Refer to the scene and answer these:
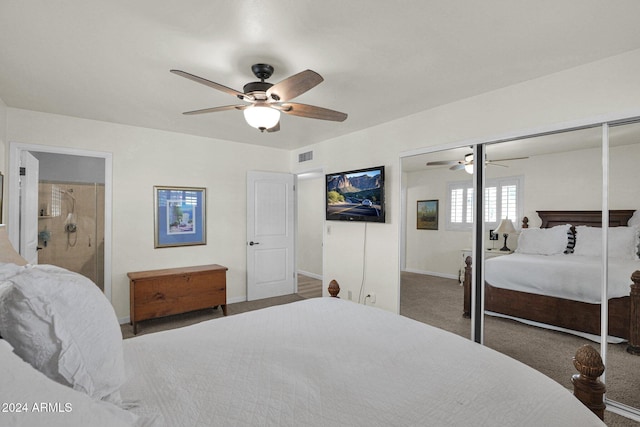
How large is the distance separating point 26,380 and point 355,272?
12.2 ft

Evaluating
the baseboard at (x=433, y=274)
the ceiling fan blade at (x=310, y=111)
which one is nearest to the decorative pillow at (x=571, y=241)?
the baseboard at (x=433, y=274)

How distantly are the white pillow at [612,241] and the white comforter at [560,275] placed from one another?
43 mm

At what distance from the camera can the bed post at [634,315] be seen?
84.0 inches

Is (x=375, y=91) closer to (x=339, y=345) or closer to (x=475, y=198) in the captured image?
(x=475, y=198)

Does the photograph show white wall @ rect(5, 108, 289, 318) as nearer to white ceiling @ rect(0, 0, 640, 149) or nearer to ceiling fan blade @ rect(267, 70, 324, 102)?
white ceiling @ rect(0, 0, 640, 149)

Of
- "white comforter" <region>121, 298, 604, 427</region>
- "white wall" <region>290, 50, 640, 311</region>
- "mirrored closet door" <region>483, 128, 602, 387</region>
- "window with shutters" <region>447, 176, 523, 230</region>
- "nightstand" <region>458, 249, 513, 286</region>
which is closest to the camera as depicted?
"white comforter" <region>121, 298, 604, 427</region>

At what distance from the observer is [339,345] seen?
1608 mm

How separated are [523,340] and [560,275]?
63cm

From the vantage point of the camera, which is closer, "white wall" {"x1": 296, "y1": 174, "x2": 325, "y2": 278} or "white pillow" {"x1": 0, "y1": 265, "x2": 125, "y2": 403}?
"white pillow" {"x1": 0, "y1": 265, "x2": 125, "y2": 403}

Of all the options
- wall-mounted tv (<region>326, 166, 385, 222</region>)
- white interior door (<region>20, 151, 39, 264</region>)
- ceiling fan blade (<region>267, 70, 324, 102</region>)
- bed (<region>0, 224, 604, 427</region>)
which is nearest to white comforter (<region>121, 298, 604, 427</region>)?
Result: bed (<region>0, 224, 604, 427</region>)

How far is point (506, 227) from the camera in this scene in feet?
8.99

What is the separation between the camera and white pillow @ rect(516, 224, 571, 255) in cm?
245

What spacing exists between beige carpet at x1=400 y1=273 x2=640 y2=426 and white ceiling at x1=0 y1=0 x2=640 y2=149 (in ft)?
6.29

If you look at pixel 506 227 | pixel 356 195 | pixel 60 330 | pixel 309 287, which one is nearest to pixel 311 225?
pixel 309 287
